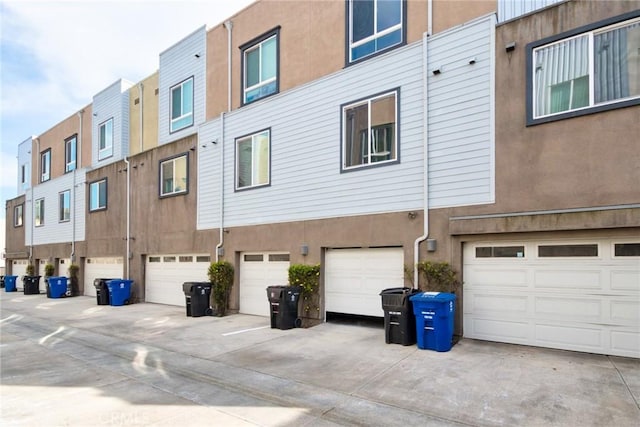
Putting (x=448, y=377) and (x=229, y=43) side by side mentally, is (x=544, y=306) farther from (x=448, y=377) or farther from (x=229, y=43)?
(x=229, y=43)

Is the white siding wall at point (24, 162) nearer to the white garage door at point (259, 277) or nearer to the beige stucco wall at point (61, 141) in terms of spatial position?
the beige stucco wall at point (61, 141)

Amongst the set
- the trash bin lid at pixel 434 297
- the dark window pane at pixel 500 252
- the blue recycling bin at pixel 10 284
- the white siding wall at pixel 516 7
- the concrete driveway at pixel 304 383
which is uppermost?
the white siding wall at pixel 516 7

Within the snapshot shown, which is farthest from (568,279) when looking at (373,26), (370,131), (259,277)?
(259,277)

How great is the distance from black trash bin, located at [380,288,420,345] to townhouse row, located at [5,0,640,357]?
770 millimetres

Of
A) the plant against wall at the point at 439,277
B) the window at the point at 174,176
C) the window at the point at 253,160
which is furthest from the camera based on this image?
the window at the point at 174,176

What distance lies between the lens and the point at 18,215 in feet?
87.1

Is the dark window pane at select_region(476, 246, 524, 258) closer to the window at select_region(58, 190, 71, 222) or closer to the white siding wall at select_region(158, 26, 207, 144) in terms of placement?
the white siding wall at select_region(158, 26, 207, 144)

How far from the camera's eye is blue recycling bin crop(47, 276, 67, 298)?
17984mm

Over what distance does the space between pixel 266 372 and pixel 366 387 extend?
1.60m

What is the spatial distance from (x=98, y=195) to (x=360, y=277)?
1469cm

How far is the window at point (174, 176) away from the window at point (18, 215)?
1769 cm

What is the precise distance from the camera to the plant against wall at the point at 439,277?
7461 mm

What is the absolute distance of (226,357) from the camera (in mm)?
6820

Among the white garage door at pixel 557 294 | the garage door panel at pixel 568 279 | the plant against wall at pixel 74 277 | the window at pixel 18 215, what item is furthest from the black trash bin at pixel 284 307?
the window at pixel 18 215
